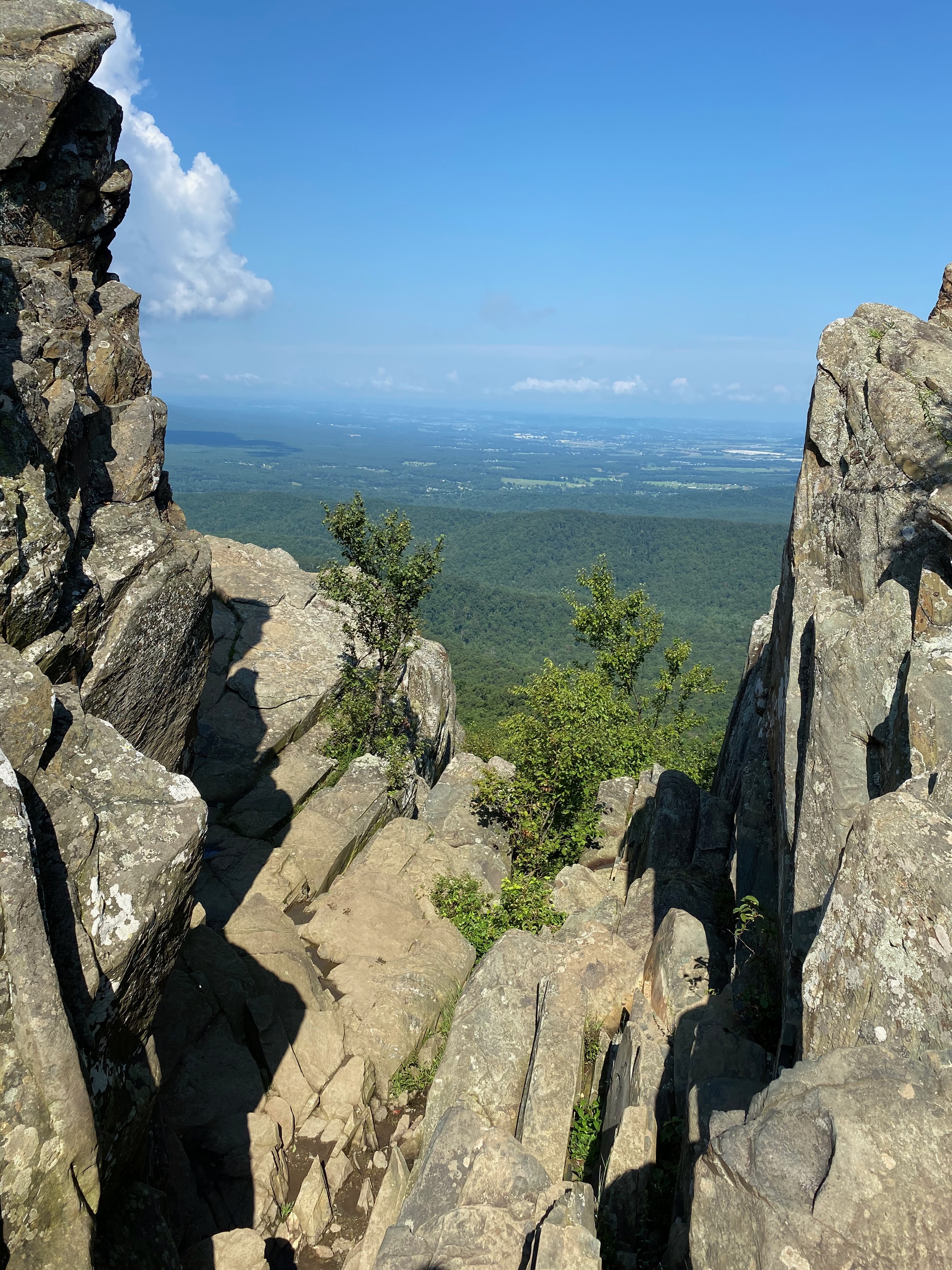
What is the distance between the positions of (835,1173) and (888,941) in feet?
7.88

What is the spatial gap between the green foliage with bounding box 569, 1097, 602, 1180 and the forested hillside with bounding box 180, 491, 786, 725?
185 ft

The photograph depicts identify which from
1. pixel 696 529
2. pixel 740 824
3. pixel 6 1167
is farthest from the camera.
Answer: pixel 696 529

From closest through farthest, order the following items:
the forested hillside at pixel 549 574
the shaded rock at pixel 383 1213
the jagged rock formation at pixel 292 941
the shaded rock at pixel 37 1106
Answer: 1. the shaded rock at pixel 37 1106
2. the shaded rock at pixel 383 1213
3. the jagged rock formation at pixel 292 941
4. the forested hillside at pixel 549 574

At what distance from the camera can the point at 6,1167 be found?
6.59m

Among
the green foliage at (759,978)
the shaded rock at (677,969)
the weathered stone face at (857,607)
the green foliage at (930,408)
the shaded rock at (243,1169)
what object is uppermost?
the green foliage at (930,408)

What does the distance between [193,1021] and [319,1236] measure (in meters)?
3.97

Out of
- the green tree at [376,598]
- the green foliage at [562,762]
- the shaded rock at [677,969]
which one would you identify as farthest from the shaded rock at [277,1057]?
the green tree at [376,598]

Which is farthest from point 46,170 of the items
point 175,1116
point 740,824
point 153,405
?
point 740,824

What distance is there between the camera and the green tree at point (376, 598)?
27.1m

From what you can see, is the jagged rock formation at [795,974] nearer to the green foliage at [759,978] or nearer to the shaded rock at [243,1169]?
the green foliage at [759,978]

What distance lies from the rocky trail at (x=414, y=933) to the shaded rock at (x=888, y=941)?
0.11 feet

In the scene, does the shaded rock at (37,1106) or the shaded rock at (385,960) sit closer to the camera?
the shaded rock at (37,1106)

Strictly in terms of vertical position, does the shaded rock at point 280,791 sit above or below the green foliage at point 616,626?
below

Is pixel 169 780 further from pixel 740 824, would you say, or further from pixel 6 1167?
pixel 740 824
